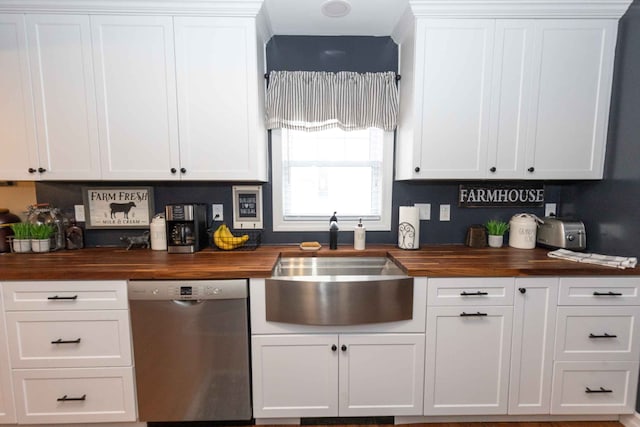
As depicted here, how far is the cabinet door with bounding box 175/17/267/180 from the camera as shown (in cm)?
164

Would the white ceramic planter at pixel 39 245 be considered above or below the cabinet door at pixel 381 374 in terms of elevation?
above

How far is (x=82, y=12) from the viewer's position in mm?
1600

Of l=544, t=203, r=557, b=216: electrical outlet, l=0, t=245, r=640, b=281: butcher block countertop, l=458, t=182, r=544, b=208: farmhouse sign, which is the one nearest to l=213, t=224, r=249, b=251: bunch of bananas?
l=0, t=245, r=640, b=281: butcher block countertop

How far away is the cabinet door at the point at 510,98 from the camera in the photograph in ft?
5.46

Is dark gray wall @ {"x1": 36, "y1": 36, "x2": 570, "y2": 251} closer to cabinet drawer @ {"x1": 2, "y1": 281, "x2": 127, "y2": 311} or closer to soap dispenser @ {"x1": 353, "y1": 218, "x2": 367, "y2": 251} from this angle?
soap dispenser @ {"x1": 353, "y1": 218, "x2": 367, "y2": 251}

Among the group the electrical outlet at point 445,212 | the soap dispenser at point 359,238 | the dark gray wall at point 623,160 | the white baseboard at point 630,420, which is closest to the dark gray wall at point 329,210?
the electrical outlet at point 445,212

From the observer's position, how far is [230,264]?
1.57 metres

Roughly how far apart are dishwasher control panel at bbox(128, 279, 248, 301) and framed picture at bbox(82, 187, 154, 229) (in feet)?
2.46

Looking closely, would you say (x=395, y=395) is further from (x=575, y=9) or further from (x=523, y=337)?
(x=575, y=9)

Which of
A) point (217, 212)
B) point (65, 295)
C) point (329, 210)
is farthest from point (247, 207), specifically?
point (65, 295)

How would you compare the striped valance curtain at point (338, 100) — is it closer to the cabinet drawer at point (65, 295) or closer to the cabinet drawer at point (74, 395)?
the cabinet drawer at point (65, 295)

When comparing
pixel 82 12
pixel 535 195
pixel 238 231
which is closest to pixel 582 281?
pixel 535 195

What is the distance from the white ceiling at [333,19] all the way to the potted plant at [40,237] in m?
2.00

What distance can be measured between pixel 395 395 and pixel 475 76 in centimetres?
190
